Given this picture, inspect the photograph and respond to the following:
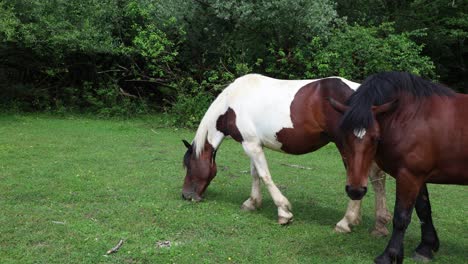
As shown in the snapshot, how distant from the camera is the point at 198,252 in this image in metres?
4.84

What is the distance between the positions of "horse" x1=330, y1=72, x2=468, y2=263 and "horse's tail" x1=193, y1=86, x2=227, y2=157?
240cm

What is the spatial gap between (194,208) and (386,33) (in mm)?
11521

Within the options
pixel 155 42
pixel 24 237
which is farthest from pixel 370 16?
pixel 24 237

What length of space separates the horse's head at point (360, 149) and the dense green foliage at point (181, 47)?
949cm

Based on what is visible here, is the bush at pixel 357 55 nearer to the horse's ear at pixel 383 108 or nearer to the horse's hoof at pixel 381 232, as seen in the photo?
the horse's hoof at pixel 381 232

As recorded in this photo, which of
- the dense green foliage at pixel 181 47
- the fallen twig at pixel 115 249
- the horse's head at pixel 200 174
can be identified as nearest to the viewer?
the fallen twig at pixel 115 249

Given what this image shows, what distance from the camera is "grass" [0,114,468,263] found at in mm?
4848

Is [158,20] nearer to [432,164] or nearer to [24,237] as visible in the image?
[24,237]

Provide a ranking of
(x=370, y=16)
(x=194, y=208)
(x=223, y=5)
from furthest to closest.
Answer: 1. (x=370, y=16)
2. (x=223, y=5)
3. (x=194, y=208)

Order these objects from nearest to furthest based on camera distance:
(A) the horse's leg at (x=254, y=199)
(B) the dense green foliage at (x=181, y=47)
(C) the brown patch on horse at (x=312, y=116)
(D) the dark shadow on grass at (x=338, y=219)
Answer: (D) the dark shadow on grass at (x=338, y=219) → (C) the brown patch on horse at (x=312, y=116) → (A) the horse's leg at (x=254, y=199) → (B) the dense green foliage at (x=181, y=47)

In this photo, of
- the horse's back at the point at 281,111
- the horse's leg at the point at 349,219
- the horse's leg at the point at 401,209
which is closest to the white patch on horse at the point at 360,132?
the horse's leg at the point at 401,209

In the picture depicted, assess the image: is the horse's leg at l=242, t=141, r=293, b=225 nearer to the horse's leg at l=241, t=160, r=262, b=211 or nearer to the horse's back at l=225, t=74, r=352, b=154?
the horse's back at l=225, t=74, r=352, b=154

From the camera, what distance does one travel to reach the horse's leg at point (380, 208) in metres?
5.69

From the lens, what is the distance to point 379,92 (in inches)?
178
